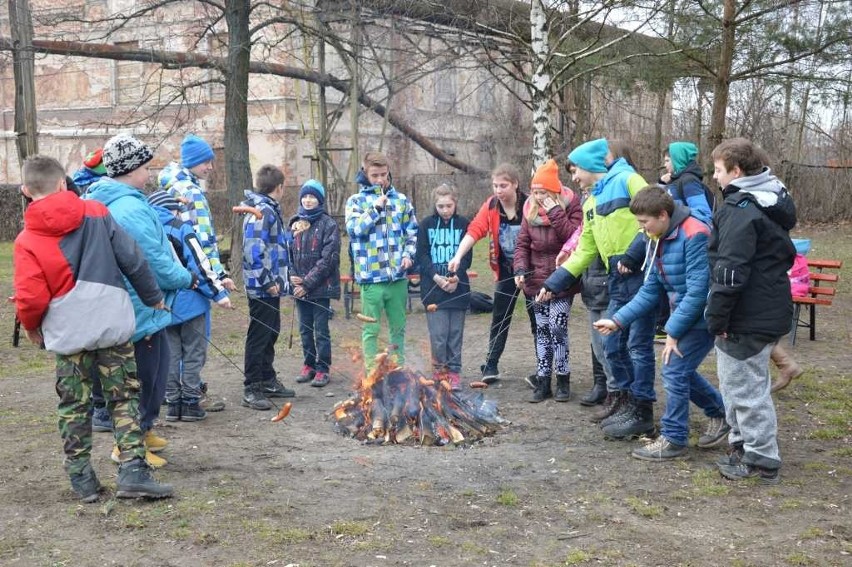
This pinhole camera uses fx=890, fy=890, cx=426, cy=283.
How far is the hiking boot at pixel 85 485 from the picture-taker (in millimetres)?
4953

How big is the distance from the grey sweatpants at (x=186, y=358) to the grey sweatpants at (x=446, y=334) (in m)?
1.98

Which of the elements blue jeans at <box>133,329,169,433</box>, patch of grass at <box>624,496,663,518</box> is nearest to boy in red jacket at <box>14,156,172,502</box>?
blue jeans at <box>133,329,169,433</box>

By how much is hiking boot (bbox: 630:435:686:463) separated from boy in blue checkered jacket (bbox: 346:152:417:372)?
95.2 inches

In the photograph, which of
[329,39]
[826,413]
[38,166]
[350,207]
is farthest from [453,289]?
[329,39]

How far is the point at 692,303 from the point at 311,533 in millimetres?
2676

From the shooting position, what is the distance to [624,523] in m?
4.59

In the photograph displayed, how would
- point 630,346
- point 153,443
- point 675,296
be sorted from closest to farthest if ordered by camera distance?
point 675,296
point 153,443
point 630,346

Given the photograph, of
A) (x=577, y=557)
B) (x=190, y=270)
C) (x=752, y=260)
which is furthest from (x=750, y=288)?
(x=190, y=270)

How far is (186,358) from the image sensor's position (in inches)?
265

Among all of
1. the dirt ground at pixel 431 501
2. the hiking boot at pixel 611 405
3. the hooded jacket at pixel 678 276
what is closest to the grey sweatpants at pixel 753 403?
the dirt ground at pixel 431 501

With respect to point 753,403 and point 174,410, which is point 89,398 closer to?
point 174,410

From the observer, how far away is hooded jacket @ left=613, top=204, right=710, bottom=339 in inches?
216

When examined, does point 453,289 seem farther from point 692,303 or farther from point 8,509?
point 8,509

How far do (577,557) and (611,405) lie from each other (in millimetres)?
2604
